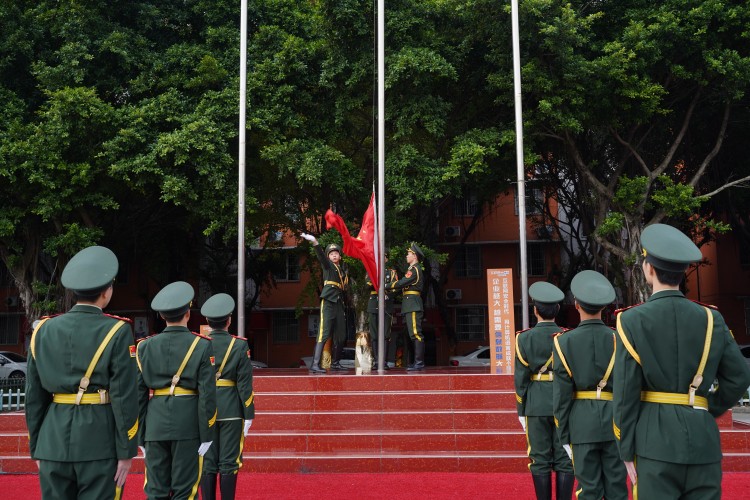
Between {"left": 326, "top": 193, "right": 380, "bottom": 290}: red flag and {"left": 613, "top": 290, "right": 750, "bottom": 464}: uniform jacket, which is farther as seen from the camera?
{"left": 326, "top": 193, "right": 380, "bottom": 290}: red flag

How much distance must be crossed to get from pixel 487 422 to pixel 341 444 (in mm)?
1933

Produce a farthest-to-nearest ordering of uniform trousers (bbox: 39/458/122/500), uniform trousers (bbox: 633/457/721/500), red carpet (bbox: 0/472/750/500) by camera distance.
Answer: red carpet (bbox: 0/472/750/500)
uniform trousers (bbox: 39/458/122/500)
uniform trousers (bbox: 633/457/721/500)

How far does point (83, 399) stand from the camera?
13.6 feet

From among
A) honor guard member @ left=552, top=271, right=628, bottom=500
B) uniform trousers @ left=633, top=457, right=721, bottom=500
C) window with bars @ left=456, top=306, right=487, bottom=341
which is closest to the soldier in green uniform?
honor guard member @ left=552, top=271, right=628, bottom=500

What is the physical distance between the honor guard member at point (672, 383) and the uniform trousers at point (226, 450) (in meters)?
3.73

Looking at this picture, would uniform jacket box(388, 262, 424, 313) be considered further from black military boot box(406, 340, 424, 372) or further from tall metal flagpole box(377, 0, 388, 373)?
black military boot box(406, 340, 424, 372)

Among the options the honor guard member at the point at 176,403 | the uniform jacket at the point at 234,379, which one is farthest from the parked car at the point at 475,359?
the honor guard member at the point at 176,403

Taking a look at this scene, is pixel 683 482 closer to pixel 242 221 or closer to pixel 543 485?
pixel 543 485

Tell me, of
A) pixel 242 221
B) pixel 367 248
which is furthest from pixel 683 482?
pixel 242 221

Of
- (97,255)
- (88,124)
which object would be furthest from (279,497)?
(88,124)

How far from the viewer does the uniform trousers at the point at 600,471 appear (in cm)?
Answer: 511

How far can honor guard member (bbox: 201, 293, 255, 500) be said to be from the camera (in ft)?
20.8

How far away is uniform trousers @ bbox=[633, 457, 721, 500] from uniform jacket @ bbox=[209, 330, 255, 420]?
383cm

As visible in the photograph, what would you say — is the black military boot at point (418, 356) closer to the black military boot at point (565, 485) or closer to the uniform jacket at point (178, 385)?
the black military boot at point (565, 485)
